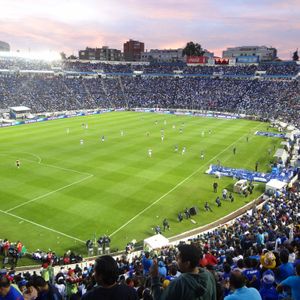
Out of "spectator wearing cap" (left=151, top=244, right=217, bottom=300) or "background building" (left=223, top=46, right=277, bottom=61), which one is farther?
"background building" (left=223, top=46, right=277, bottom=61)

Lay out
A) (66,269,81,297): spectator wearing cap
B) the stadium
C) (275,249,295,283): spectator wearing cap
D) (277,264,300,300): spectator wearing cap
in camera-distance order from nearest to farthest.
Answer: (277,264,300,300): spectator wearing cap → (275,249,295,283): spectator wearing cap → (66,269,81,297): spectator wearing cap → the stadium

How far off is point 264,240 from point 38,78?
322ft

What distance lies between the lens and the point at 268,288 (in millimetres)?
7359

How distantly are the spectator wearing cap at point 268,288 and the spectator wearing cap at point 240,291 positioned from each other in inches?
74.6

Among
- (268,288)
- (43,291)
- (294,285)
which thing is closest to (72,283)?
(43,291)

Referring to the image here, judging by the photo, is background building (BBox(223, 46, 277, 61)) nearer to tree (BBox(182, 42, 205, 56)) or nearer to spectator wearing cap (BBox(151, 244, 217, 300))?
tree (BBox(182, 42, 205, 56))

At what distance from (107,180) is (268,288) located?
2795 centimetres

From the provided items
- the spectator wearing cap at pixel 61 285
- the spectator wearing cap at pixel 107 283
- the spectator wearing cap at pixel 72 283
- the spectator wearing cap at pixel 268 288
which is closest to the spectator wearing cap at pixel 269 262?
the spectator wearing cap at pixel 268 288

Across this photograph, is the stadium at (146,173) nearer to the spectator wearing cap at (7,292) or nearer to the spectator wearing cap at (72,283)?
the spectator wearing cap at (72,283)

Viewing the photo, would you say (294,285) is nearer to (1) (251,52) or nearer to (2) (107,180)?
(2) (107,180)

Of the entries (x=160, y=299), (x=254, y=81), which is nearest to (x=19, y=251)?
(x=160, y=299)

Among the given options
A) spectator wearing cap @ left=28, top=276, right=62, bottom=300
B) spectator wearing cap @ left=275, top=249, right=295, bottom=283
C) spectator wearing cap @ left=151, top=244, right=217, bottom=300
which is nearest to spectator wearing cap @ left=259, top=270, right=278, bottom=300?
spectator wearing cap @ left=275, top=249, right=295, bottom=283

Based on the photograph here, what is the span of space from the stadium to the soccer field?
0.41 feet

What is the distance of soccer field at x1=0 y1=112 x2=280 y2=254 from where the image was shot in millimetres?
24922
